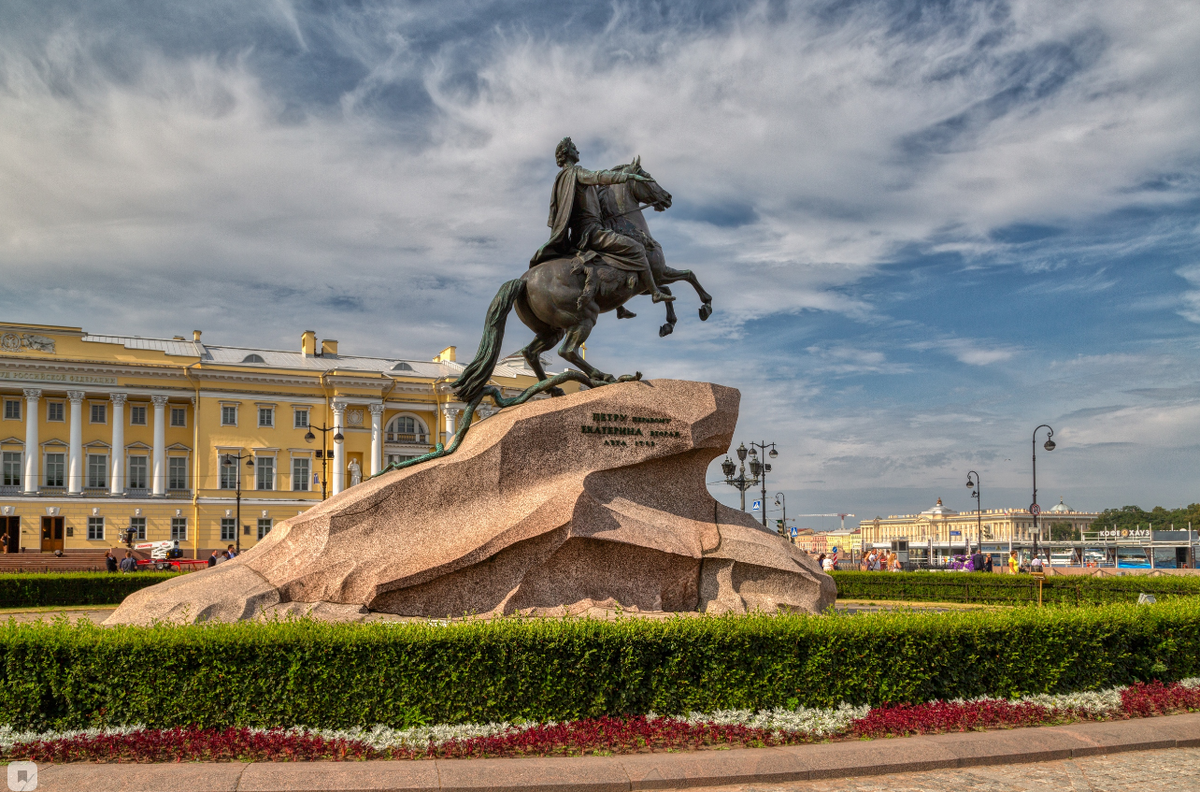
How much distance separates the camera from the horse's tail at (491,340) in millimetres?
13039

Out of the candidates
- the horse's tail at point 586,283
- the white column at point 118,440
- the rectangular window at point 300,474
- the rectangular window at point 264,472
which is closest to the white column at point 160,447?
the white column at point 118,440

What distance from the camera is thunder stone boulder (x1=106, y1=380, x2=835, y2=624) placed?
10.4 metres

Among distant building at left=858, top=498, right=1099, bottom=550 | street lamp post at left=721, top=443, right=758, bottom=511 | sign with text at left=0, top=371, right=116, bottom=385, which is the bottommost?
distant building at left=858, top=498, right=1099, bottom=550

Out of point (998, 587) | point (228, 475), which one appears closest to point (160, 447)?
point (228, 475)

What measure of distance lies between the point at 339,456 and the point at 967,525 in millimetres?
111812

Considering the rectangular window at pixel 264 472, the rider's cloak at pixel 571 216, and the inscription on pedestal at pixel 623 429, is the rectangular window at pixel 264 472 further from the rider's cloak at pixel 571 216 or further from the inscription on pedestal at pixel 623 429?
the inscription on pedestal at pixel 623 429

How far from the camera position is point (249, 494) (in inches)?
2357

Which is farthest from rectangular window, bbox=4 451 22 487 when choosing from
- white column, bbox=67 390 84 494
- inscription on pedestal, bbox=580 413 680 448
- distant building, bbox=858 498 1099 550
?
distant building, bbox=858 498 1099 550

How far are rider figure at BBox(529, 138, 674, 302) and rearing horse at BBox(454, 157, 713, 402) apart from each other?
0.16 metres

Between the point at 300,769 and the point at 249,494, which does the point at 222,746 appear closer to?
the point at 300,769

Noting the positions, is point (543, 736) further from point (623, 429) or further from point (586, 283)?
point (586, 283)

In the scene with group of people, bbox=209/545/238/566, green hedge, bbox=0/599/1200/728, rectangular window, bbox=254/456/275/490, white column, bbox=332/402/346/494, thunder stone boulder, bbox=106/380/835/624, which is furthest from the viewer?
white column, bbox=332/402/346/494

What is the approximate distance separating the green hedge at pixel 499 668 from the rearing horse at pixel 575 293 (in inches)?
231

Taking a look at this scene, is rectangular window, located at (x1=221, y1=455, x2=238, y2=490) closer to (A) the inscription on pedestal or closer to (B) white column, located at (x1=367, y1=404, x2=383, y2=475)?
(B) white column, located at (x1=367, y1=404, x2=383, y2=475)
